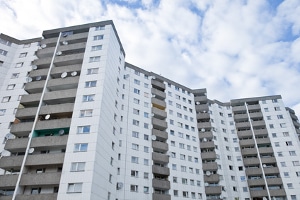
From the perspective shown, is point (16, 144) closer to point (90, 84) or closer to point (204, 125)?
point (90, 84)

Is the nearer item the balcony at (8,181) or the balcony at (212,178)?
the balcony at (8,181)

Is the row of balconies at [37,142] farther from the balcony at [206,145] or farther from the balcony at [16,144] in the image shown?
the balcony at [206,145]

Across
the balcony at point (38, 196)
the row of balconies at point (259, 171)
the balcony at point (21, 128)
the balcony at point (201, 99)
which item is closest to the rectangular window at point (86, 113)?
the balcony at point (21, 128)

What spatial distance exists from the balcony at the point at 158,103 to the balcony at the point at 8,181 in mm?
28207

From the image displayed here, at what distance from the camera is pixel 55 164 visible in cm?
2942

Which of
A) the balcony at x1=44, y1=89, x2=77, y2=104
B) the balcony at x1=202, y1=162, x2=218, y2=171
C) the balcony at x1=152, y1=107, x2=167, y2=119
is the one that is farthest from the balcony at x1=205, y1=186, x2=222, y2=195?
the balcony at x1=44, y1=89, x2=77, y2=104

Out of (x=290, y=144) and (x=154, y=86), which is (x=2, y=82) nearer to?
(x=154, y=86)

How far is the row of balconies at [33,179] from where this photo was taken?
27.5m

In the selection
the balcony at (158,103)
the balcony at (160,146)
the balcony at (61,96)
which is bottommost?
the balcony at (160,146)

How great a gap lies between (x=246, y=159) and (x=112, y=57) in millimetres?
39139

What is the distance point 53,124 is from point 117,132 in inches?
404

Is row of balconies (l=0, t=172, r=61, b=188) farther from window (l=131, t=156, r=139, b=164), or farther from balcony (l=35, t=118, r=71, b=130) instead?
window (l=131, t=156, r=139, b=164)

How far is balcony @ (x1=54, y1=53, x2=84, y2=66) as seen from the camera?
38875mm

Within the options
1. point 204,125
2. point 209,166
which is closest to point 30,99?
point 209,166
